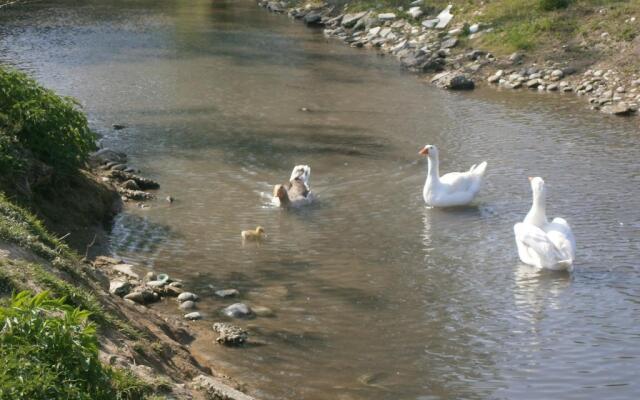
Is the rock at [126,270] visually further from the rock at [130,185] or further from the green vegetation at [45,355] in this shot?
the green vegetation at [45,355]

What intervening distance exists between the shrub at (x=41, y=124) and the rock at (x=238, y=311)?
390 centimetres

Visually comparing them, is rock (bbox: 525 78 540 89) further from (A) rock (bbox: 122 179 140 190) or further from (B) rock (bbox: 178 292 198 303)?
(B) rock (bbox: 178 292 198 303)

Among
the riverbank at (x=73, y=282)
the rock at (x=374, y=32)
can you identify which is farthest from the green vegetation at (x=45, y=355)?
the rock at (x=374, y=32)

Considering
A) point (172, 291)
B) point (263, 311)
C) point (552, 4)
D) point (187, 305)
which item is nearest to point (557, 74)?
point (552, 4)

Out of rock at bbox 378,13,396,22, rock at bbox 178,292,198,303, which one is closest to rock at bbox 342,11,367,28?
rock at bbox 378,13,396,22

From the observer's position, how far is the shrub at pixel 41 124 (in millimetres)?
13305

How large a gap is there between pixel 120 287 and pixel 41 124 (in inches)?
130

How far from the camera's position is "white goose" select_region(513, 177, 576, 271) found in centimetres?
1303

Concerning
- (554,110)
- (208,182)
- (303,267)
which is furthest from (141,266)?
(554,110)

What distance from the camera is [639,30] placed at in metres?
26.8

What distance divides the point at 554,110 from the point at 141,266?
13.6m

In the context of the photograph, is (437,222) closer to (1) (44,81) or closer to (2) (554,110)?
(2) (554,110)

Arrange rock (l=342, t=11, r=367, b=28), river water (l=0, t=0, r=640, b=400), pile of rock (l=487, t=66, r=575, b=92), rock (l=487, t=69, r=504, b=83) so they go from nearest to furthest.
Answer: river water (l=0, t=0, r=640, b=400), pile of rock (l=487, t=66, r=575, b=92), rock (l=487, t=69, r=504, b=83), rock (l=342, t=11, r=367, b=28)

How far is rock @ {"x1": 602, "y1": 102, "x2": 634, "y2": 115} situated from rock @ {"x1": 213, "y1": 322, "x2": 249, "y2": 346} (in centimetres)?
1478
